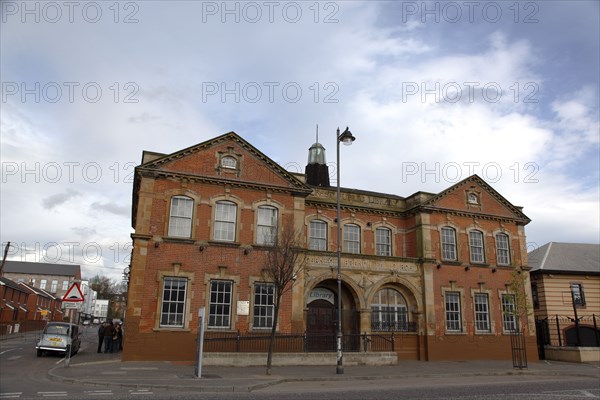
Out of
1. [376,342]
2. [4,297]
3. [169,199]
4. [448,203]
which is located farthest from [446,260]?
[4,297]

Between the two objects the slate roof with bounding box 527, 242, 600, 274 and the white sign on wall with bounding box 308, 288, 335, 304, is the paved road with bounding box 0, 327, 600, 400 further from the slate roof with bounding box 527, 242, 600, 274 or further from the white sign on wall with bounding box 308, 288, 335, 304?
the slate roof with bounding box 527, 242, 600, 274

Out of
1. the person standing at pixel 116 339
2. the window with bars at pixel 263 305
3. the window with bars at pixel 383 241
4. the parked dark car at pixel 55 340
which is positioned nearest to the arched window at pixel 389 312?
the window with bars at pixel 383 241

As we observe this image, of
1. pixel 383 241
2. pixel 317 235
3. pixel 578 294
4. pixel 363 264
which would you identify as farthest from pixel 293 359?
pixel 578 294

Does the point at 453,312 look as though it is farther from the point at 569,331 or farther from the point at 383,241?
the point at 569,331

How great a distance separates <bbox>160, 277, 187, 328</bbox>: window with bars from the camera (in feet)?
66.6

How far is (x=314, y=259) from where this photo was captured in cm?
2305

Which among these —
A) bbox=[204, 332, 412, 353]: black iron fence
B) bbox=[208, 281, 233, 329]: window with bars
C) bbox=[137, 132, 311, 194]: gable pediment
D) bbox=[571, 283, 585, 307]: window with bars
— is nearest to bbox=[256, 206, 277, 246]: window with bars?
bbox=[137, 132, 311, 194]: gable pediment

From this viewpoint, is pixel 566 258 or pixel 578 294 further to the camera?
pixel 566 258

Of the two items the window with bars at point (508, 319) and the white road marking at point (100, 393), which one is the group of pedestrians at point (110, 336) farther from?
the window with bars at point (508, 319)

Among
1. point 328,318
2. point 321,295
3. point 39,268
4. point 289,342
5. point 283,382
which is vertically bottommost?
point 283,382

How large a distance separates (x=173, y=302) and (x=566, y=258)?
1100 inches

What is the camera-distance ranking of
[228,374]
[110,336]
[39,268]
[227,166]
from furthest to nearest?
[39,268], [110,336], [227,166], [228,374]

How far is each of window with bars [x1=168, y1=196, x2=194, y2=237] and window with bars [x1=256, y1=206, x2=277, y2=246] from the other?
10.7 feet

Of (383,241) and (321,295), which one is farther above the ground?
(383,241)
